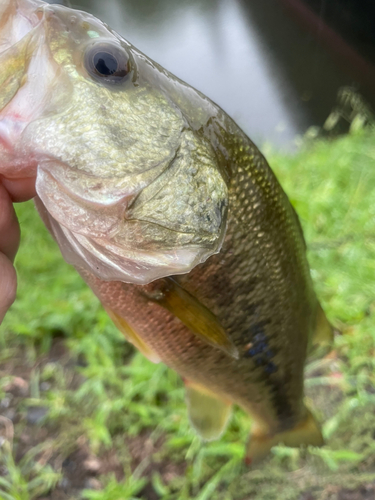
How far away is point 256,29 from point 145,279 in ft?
14.0

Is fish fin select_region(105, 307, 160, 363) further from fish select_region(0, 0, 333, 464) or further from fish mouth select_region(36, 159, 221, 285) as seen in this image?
fish mouth select_region(36, 159, 221, 285)

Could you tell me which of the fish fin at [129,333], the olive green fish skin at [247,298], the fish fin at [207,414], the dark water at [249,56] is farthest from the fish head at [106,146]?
the dark water at [249,56]

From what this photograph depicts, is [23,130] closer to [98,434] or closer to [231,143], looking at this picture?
[231,143]

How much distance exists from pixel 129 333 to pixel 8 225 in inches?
14.0

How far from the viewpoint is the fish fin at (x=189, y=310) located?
70 cm

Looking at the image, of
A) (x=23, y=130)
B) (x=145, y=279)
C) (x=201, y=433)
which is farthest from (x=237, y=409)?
(x=23, y=130)

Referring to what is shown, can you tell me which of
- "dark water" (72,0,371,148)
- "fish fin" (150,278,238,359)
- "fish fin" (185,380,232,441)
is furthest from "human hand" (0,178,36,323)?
"dark water" (72,0,371,148)

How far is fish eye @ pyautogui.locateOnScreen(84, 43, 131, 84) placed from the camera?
52 cm

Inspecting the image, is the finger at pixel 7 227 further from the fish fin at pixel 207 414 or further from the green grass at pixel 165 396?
the green grass at pixel 165 396

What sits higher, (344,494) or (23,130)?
(23,130)

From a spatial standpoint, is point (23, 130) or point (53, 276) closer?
point (23, 130)

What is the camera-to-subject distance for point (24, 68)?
0.47m

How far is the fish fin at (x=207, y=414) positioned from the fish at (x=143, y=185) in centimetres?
35

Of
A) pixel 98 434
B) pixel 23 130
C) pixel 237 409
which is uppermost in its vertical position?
pixel 23 130
